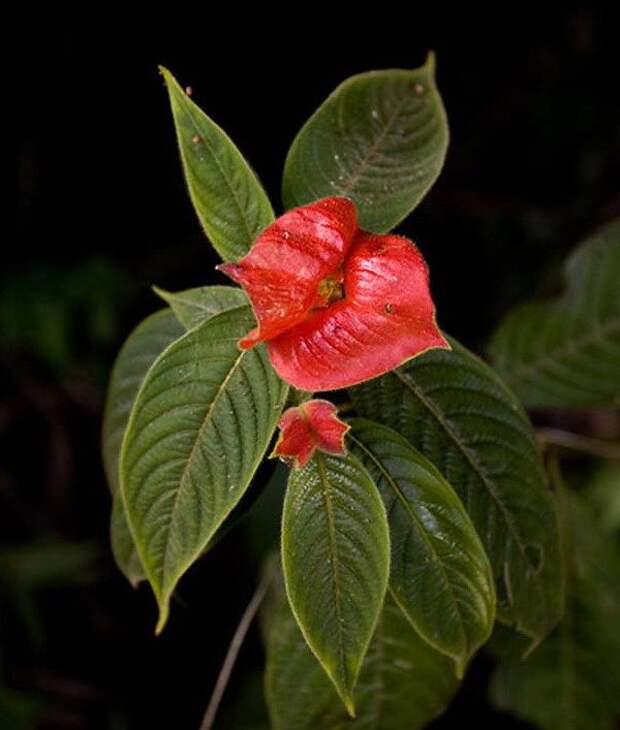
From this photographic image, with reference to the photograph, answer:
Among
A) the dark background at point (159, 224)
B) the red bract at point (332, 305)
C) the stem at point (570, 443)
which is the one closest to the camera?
the red bract at point (332, 305)

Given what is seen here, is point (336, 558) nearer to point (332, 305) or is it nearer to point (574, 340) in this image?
point (332, 305)

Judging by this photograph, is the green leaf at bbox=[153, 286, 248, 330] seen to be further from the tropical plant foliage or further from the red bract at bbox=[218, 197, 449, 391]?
the red bract at bbox=[218, 197, 449, 391]

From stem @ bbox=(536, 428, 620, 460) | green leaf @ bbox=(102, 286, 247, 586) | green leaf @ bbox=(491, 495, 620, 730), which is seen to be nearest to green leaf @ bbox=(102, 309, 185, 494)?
green leaf @ bbox=(102, 286, 247, 586)

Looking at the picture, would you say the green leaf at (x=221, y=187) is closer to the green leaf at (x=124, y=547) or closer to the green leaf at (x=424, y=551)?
the green leaf at (x=424, y=551)

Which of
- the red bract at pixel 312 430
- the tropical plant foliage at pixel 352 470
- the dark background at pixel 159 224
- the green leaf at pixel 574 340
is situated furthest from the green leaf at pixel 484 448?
the dark background at pixel 159 224

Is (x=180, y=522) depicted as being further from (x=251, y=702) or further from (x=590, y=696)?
(x=251, y=702)

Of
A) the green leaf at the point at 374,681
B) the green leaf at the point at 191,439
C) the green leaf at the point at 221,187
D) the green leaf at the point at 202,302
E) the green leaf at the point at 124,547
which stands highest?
the green leaf at the point at 221,187

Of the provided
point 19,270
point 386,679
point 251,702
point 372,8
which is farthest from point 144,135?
point 386,679

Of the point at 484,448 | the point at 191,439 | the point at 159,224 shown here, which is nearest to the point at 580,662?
the point at 484,448
